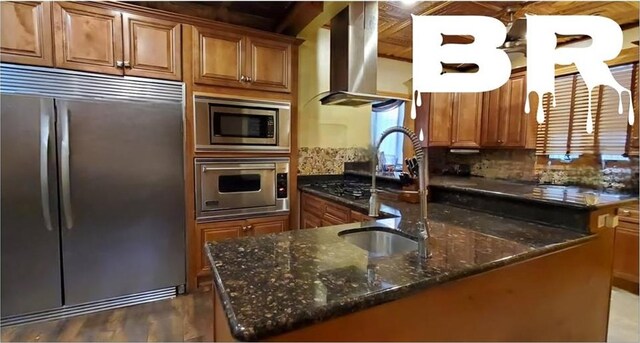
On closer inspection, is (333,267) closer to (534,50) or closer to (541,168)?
(534,50)

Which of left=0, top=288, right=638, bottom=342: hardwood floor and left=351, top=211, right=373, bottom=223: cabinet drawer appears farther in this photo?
left=351, top=211, right=373, bottom=223: cabinet drawer

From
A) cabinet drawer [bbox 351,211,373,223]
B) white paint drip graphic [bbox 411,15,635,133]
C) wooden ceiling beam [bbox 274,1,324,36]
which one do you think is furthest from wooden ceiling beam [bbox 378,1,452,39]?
cabinet drawer [bbox 351,211,373,223]

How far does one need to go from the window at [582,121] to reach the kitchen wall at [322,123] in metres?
1.81

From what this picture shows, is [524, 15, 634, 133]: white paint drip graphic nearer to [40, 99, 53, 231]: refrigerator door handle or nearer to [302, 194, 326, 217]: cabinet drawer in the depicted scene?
[302, 194, 326, 217]: cabinet drawer

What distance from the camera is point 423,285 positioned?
0.90 metres

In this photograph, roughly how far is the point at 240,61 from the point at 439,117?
230cm

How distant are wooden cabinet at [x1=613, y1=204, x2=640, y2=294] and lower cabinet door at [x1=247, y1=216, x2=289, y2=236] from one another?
283 cm

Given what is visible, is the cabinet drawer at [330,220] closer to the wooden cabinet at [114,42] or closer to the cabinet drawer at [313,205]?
the cabinet drawer at [313,205]

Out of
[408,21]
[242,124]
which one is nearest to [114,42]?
[242,124]

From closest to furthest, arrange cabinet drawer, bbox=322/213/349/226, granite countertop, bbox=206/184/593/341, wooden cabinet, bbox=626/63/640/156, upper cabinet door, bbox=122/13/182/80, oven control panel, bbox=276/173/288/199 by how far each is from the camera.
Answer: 1. granite countertop, bbox=206/184/593/341
2. upper cabinet door, bbox=122/13/182/80
3. cabinet drawer, bbox=322/213/349/226
4. wooden cabinet, bbox=626/63/640/156
5. oven control panel, bbox=276/173/288/199

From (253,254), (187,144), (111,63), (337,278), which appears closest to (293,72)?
(187,144)

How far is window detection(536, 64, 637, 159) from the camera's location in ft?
8.65

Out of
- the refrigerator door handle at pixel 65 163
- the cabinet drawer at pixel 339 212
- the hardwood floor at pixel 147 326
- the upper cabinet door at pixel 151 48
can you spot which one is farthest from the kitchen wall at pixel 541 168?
the refrigerator door handle at pixel 65 163

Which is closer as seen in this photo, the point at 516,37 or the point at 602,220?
the point at 602,220
